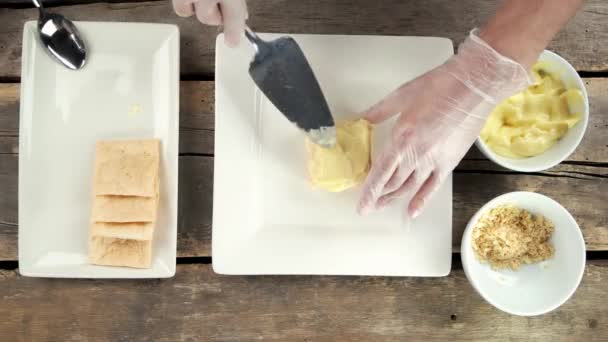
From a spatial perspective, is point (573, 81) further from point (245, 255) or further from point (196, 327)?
point (196, 327)

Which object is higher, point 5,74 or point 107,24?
point 107,24

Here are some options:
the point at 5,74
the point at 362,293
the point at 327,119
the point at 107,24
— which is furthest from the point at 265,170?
the point at 5,74

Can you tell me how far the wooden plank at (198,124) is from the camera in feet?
3.78

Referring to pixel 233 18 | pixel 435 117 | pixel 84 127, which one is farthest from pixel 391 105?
pixel 84 127

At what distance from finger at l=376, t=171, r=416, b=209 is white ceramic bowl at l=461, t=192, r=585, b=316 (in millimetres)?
129

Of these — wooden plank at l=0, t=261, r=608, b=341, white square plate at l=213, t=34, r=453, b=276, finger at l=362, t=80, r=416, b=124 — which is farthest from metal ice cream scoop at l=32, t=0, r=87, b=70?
finger at l=362, t=80, r=416, b=124

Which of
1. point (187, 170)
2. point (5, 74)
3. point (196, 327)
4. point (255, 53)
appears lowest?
point (196, 327)

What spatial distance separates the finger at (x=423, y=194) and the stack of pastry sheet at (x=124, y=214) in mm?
471

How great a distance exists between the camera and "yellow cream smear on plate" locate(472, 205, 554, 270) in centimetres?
108

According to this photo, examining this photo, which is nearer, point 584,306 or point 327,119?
point 327,119

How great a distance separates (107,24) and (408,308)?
0.79 metres

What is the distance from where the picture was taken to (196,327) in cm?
112

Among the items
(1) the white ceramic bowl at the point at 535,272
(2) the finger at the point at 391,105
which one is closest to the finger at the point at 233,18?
(2) the finger at the point at 391,105

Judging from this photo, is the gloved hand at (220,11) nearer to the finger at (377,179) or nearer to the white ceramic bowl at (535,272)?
the finger at (377,179)
